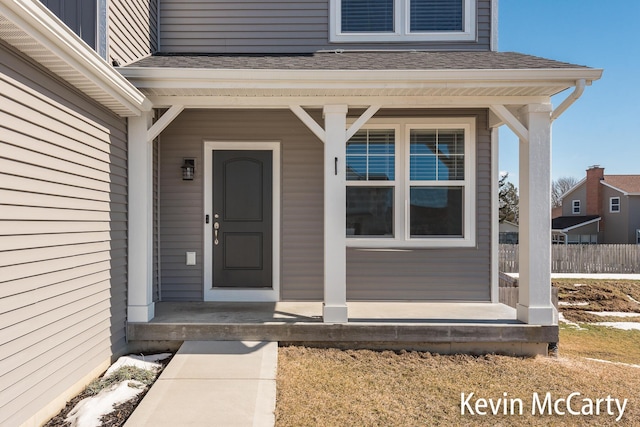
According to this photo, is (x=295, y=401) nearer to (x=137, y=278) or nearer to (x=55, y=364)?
(x=55, y=364)

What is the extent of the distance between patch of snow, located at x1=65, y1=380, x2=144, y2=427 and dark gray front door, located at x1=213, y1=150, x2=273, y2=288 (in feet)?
6.40

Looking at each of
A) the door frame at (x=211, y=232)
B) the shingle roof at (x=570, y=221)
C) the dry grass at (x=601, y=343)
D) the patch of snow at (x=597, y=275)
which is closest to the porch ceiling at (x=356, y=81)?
the door frame at (x=211, y=232)

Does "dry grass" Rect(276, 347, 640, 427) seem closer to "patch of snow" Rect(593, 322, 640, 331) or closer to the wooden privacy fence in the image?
"patch of snow" Rect(593, 322, 640, 331)

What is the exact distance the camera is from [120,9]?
13.1 feet

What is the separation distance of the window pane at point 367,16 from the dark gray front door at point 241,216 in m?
2.01

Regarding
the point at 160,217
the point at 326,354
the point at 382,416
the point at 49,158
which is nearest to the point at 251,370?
the point at 326,354

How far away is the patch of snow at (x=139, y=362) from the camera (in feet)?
11.1

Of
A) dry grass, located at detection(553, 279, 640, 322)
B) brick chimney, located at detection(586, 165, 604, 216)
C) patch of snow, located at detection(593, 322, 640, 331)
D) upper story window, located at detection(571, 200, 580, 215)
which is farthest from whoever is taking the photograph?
upper story window, located at detection(571, 200, 580, 215)

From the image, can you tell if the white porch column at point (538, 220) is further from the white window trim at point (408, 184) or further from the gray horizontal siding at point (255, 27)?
the gray horizontal siding at point (255, 27)

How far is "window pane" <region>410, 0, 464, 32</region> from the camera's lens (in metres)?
5.16

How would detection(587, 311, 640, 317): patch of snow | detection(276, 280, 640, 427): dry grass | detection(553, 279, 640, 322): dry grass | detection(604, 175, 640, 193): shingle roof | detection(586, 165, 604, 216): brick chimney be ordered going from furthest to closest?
detection(586, 165, 604, 216): brick chimney → detection(604, 175, 640, 193): shingle roof → detection(587, 311, 640, 317): patch of snow → detection(553, 279, 640, 322): dry grass → detection(276, 280, 640, 427): dry grass

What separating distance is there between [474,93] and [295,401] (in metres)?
3.18

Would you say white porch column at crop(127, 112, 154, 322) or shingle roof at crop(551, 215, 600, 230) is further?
shingle roof at crop(551, 215, 600, 230)

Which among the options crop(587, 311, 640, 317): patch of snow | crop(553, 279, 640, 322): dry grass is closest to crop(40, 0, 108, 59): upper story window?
crop(553, 279, 640, 322): dry grass
